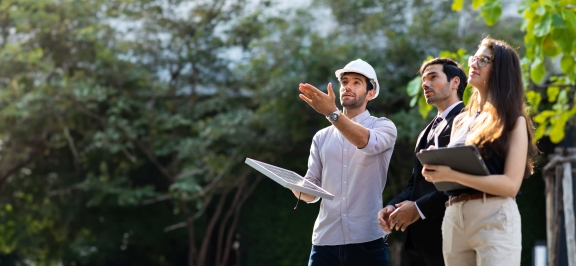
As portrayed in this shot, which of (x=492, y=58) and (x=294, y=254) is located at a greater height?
(x=492, y=58)

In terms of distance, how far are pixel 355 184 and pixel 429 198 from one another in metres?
0.43

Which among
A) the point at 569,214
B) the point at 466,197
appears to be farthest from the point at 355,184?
the point at 569,214

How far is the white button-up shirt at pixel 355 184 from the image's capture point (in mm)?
3393

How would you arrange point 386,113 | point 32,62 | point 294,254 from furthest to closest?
point 294,254, point 32,62, point 386,113

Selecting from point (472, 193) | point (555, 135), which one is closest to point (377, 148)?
point (472, 193)

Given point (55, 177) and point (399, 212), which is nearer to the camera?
point (399, 212)

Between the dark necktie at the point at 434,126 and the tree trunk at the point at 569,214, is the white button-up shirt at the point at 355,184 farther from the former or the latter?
the tree trunk at the point at 569,214

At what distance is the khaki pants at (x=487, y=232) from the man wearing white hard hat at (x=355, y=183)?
66cm

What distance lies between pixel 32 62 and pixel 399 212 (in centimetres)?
920

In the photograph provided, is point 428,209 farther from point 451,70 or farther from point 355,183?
point 451,70

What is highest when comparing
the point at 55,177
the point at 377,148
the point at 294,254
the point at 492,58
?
the point at 492,58

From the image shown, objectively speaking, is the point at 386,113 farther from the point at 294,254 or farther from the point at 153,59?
the point at 153,59

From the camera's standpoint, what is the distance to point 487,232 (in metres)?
2.62

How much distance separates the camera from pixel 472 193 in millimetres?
2695
